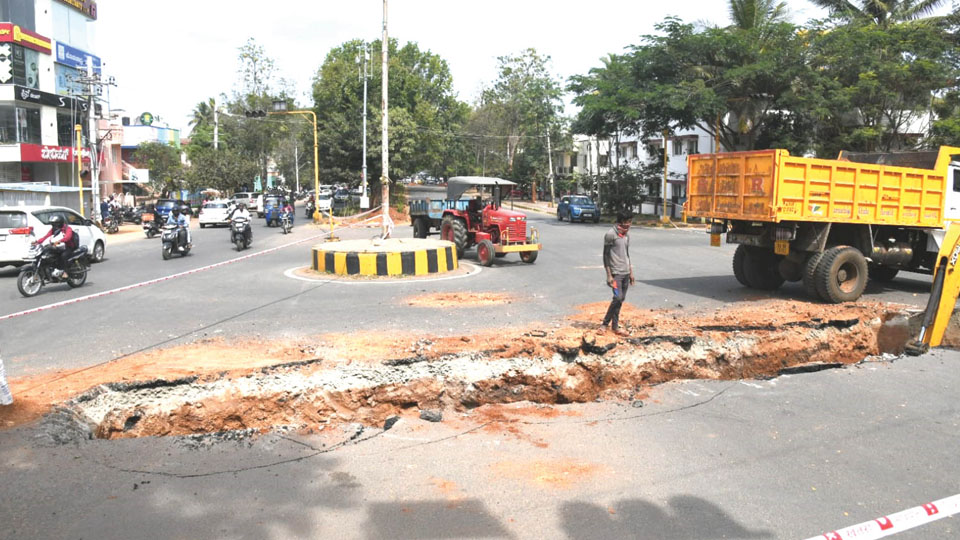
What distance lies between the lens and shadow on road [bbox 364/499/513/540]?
3555 mm

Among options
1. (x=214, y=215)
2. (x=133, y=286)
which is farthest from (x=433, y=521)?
(x=214, y=215)

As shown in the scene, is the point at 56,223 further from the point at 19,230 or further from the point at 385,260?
the point at 385,260

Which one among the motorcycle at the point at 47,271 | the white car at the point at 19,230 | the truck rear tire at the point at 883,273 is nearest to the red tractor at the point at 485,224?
the truck rear tire at the point at 883,273

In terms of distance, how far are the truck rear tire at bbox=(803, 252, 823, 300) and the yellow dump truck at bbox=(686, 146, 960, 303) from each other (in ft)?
0.05

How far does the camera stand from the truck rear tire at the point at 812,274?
10.5 meters

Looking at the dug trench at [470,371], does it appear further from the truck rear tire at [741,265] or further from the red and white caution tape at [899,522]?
the truck rear tire at [741,265]

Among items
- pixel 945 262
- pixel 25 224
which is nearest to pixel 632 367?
pixel 945 262

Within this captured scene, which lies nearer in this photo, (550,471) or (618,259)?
(550,471)

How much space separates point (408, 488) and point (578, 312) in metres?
6.19

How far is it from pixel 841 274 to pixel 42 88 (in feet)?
127

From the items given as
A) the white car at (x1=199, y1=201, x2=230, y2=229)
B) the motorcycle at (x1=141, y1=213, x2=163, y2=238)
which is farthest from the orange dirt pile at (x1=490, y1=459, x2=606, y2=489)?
the white car at (x1=199, y1=201, x2=230, y2=229)

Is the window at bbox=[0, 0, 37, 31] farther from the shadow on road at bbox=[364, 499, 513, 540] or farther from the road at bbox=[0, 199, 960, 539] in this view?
the shadow on road at bbox=[364, 499, 513, 540]

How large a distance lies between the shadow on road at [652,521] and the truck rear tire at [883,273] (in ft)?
35.9

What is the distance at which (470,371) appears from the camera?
254 inches
